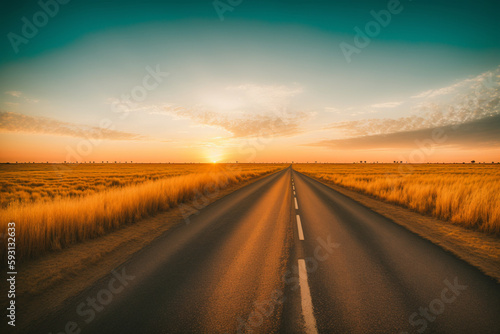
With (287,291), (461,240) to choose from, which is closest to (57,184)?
(287,291)

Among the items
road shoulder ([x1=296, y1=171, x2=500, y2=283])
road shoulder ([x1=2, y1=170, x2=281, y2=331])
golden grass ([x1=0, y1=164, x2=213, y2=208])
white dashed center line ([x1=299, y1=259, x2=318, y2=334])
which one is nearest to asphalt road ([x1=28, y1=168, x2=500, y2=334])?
white dashed center line ([x1=299, y1=259, x2=318, y2=334])

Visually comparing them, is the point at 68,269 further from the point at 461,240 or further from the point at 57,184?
the point at 57,184

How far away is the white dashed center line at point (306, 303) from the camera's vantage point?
2.51m

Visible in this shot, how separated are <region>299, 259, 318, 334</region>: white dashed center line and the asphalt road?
0.01 meters

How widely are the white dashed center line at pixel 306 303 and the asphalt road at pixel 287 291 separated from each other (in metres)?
0.01

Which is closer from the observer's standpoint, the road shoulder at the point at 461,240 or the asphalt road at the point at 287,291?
the asphalt road at the point at 287,291

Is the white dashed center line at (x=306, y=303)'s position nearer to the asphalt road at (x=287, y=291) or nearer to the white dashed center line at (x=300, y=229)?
the asphalt road at (x=287, y=291)

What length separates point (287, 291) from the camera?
3281 mm

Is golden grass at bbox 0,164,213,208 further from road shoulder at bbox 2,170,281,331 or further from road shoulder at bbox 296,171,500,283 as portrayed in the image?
road shoulder at bbox 296,171,500,283

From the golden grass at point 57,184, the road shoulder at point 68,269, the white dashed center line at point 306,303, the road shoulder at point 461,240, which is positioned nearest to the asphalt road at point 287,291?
the white dashed center line at point 306,303

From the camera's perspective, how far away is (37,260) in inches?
180

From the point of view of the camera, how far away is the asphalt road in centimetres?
259

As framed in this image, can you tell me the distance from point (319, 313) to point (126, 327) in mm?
2447

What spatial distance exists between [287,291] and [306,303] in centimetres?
38
